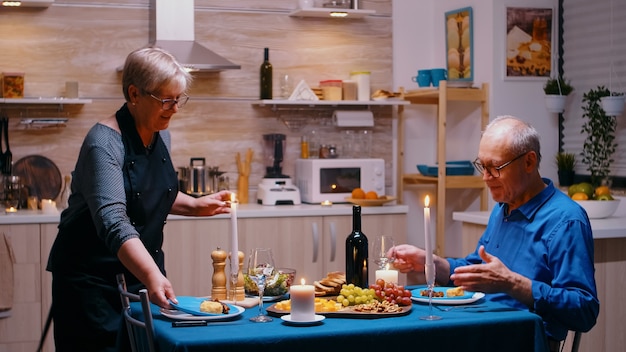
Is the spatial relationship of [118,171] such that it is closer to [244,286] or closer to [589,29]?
[244,286]

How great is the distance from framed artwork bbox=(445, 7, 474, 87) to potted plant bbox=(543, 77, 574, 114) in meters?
0.48

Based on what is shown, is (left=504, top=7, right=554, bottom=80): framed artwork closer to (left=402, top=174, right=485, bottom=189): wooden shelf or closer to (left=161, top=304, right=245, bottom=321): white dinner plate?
(left=402, top=174, right=485, bottom=189): wooden shelf

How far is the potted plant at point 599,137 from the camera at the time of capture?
5168 millimetres

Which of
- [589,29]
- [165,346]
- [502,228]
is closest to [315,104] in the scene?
[589,29]

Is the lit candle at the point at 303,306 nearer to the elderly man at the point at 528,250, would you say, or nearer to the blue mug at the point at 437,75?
the elderly man at the point at 528,250

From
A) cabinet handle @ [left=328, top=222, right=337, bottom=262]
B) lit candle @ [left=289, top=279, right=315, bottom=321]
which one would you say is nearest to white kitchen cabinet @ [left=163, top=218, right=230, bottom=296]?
cabinet handle @ [left=328, top=222, right=337, bottom=262]

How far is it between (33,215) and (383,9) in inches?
104

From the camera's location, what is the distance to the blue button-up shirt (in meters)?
2.56

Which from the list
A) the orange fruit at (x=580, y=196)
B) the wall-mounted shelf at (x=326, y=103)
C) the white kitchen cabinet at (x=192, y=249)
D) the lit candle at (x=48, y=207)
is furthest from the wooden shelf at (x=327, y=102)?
the orange fruit at (x=580, y=196)

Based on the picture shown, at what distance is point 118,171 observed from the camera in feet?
8.62

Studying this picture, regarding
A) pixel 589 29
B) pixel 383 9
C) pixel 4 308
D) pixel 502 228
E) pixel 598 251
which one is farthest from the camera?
pixel 383 9

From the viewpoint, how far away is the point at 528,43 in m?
5.70

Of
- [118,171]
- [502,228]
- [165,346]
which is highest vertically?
[118,171]

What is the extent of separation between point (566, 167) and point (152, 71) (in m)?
3.55
